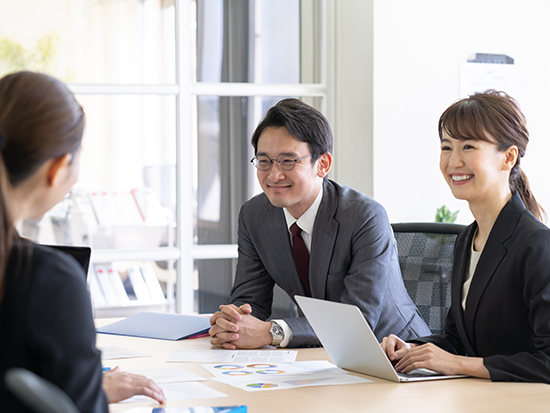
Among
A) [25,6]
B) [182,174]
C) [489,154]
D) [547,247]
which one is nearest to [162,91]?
[182,174]

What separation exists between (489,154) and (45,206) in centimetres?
116

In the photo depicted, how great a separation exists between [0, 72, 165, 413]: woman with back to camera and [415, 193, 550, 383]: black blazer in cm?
99

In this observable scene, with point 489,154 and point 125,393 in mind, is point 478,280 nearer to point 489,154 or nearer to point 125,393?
point 489,154

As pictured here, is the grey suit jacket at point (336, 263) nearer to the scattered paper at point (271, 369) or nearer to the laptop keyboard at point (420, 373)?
the scattered paper at point (271, 369)

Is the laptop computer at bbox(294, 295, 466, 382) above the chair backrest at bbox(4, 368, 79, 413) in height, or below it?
below

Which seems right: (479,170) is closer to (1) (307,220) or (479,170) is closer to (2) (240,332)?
(1) (307,220)

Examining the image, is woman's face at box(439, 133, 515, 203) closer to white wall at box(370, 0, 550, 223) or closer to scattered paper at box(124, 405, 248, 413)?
scattered paper at box(124, 405, 248, 413)

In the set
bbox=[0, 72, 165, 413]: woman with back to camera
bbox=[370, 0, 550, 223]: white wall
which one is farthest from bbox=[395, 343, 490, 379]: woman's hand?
bbox=[370, 0, 550, 223]: white wall

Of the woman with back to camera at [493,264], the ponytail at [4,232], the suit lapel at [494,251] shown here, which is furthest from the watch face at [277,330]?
the ponytail at [4,232]

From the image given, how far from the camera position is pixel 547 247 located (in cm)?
143

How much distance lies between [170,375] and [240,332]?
36 centimetres

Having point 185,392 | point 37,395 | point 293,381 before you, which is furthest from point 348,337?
point 37,395

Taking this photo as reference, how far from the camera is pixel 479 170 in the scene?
5.18 ft

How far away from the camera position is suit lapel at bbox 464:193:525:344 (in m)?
1.51
